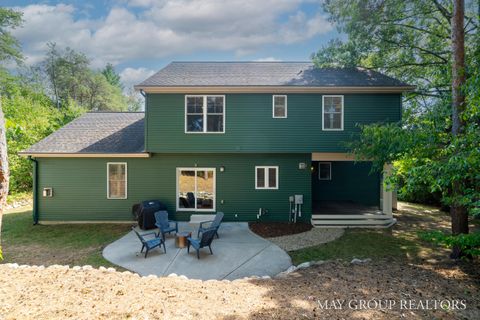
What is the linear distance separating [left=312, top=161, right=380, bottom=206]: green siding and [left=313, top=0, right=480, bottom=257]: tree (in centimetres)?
326

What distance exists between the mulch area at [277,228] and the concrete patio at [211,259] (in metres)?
0.74

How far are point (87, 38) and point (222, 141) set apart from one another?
91.3 feet

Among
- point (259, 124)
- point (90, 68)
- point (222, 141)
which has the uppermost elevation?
point (90, 68)

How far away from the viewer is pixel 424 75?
12.5 metres

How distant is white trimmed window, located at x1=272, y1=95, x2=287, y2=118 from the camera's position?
383 inches

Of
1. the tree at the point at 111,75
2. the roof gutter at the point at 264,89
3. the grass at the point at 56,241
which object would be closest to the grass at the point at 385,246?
the roof gutter at the point at 264,89

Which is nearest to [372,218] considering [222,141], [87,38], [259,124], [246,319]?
[259,124]

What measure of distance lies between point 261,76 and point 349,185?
313 inches

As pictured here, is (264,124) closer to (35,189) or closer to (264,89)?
(264,89)

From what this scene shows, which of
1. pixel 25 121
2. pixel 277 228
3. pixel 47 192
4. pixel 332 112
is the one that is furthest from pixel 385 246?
pixel 25 121

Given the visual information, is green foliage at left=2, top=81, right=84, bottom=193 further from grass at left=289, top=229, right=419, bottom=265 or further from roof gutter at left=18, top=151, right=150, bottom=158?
grass at left=289, top=229, right=419, bottom=265

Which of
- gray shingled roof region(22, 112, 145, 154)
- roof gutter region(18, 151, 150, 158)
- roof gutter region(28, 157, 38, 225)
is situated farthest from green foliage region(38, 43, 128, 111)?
roof gutter region(18, 151, 150, 158)

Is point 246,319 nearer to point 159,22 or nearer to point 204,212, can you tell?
point 204,212

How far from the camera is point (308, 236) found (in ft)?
27.4
